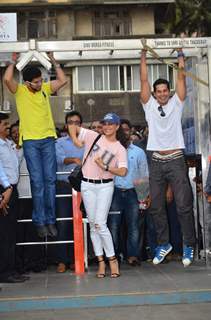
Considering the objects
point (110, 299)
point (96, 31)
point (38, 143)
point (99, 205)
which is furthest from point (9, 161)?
point (96, 31)

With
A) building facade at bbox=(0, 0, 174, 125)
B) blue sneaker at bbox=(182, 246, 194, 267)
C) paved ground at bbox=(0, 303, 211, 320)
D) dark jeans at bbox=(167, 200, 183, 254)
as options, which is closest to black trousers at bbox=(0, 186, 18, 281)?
paved ground at bbox=(0, 303, 211, 320)

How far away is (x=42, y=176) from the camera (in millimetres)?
6887

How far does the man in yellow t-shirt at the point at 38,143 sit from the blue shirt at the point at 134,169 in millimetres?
1009

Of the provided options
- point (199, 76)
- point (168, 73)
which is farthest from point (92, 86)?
point (199, 76)

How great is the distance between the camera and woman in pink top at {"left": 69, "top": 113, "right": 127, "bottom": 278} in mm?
6520

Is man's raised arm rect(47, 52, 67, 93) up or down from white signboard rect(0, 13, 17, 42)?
down

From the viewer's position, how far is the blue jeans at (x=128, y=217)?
7.38m

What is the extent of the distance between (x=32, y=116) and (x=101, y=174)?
3.80ft

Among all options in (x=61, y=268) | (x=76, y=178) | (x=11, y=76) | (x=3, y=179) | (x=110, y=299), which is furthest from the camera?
(x=61, y=268)

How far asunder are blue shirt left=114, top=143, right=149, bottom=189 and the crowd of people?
0.05 feet

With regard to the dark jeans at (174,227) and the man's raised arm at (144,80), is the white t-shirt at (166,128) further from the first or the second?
the dark jeans at (174,227)

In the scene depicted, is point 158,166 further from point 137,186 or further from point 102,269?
point 102,269

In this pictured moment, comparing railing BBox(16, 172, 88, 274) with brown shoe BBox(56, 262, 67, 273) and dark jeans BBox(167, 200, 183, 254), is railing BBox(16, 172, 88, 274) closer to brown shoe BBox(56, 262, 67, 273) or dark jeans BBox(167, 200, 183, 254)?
brown shoe BBox(56, 262, 67, 273)

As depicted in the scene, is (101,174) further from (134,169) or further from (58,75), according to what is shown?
(58,75)
